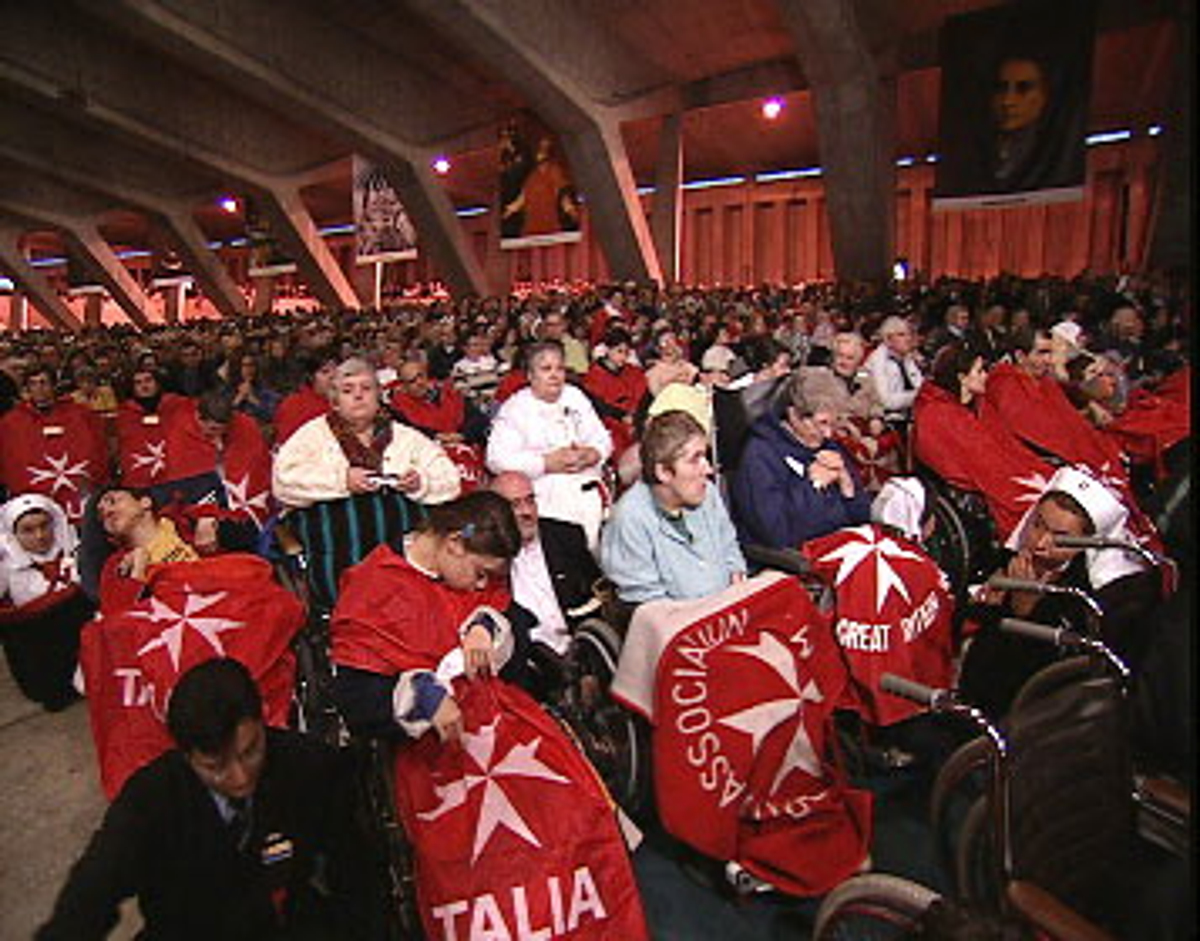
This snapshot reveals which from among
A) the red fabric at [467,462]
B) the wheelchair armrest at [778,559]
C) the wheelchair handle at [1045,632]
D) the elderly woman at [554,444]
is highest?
the elderly woman at [554,444]

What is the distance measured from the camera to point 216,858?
5.75 feet

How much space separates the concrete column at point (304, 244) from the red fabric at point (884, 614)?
71.0 ft

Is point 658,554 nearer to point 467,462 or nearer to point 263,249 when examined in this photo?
point 467,462

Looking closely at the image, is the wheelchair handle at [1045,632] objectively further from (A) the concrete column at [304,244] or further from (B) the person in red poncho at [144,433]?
(A) the concrete column at [304,244]

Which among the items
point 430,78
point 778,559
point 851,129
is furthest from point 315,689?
point 430,78

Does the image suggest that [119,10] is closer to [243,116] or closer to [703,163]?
[243,116]

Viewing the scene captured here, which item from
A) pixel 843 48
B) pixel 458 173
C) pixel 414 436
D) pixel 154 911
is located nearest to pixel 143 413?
pixel 414 436

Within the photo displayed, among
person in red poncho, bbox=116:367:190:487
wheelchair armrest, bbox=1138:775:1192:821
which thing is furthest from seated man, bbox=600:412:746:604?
person in red poncho, bbox=116:367:190:487

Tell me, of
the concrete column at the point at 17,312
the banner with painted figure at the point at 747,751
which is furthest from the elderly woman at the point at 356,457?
the concrete column at the point at 17,312

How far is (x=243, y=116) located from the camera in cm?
2008

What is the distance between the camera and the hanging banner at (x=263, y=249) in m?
22.5

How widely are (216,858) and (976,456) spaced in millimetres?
3234

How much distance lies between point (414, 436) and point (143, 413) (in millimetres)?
3293

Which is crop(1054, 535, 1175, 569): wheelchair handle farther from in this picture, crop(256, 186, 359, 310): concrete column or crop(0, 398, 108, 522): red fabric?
crop(256, 186, 359, 310): concrete column
